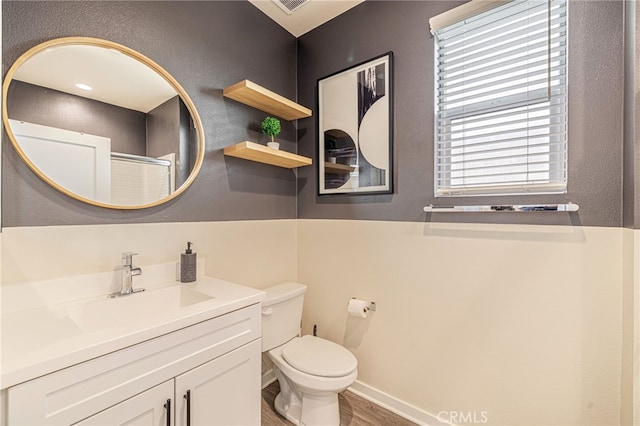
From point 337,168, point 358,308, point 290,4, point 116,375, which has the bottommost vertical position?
point 358,308

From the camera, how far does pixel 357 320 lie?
75.0 inches

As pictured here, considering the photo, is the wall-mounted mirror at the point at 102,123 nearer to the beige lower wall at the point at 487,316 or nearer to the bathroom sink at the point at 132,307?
the bathroom sink at the point at 132,307

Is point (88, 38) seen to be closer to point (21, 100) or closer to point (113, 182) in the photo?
point (21, 100)

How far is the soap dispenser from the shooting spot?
144 cm

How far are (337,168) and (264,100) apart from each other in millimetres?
676

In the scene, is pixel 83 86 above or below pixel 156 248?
above

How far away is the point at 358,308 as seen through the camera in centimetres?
178

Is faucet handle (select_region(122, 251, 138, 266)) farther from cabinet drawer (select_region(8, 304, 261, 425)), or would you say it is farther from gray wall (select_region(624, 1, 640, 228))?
gray wall (select_region(624, 1, 640, 228))

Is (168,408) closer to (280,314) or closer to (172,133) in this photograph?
(280,314)

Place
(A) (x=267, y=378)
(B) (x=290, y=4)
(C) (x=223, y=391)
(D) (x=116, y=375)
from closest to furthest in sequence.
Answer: (D) (x=116, y=375)
(C) (x=223, y=391)
(B) (x=290, y=4)
(A) (x=267, y=378)

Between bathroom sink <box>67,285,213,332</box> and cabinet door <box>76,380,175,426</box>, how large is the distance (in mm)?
242

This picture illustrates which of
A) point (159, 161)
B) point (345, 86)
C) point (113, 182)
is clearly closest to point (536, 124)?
point (345, 86)

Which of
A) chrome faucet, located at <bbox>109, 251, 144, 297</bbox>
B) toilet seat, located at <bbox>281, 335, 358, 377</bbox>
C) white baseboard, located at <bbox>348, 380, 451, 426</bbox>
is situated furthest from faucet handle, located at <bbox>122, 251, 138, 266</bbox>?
white baseboard, located at <bbox>348, 380, 451, 426</bbox>

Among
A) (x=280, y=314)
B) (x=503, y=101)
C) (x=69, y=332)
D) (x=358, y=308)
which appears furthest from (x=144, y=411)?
(x=503, y=101)
